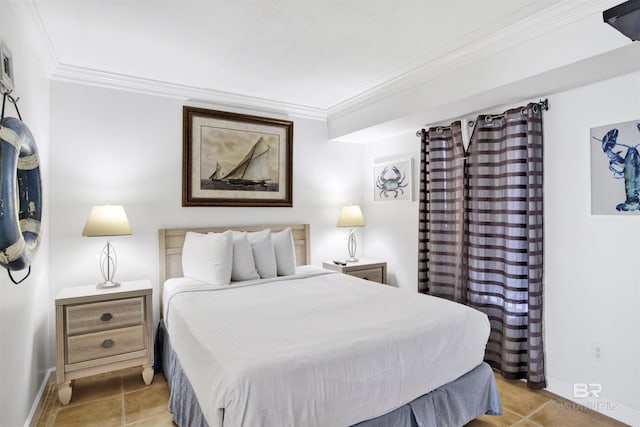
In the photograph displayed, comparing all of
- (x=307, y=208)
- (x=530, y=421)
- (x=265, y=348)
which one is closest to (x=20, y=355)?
(x=265, y=348)

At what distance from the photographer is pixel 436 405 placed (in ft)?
6.48

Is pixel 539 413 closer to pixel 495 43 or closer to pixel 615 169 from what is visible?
pixel 615 169

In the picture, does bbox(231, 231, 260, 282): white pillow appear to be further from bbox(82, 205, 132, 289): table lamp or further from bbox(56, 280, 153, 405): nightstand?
bbox(82, 205, 132, 289): table lamp

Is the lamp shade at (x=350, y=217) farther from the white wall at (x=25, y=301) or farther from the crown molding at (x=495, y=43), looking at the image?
the white wall at (x=25, y=301)

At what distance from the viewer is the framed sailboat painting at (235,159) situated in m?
3.49

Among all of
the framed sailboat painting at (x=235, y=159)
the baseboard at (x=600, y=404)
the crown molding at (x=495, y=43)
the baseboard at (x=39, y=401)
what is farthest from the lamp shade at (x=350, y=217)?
the baseboard at (x=39, y=401)

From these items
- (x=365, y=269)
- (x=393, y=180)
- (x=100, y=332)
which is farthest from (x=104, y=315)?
(x=393, y=180)

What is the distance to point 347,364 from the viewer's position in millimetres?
1649

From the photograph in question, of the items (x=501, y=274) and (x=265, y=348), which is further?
(x=501, y=274)

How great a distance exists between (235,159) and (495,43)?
2.53m

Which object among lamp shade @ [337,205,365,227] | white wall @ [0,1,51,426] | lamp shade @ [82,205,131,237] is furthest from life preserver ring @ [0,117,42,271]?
lamp shade @ [337,205,365,227]

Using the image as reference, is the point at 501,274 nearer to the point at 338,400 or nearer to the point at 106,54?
the point at 338,400

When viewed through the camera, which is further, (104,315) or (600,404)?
(104,315)

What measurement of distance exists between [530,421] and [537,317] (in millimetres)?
731
